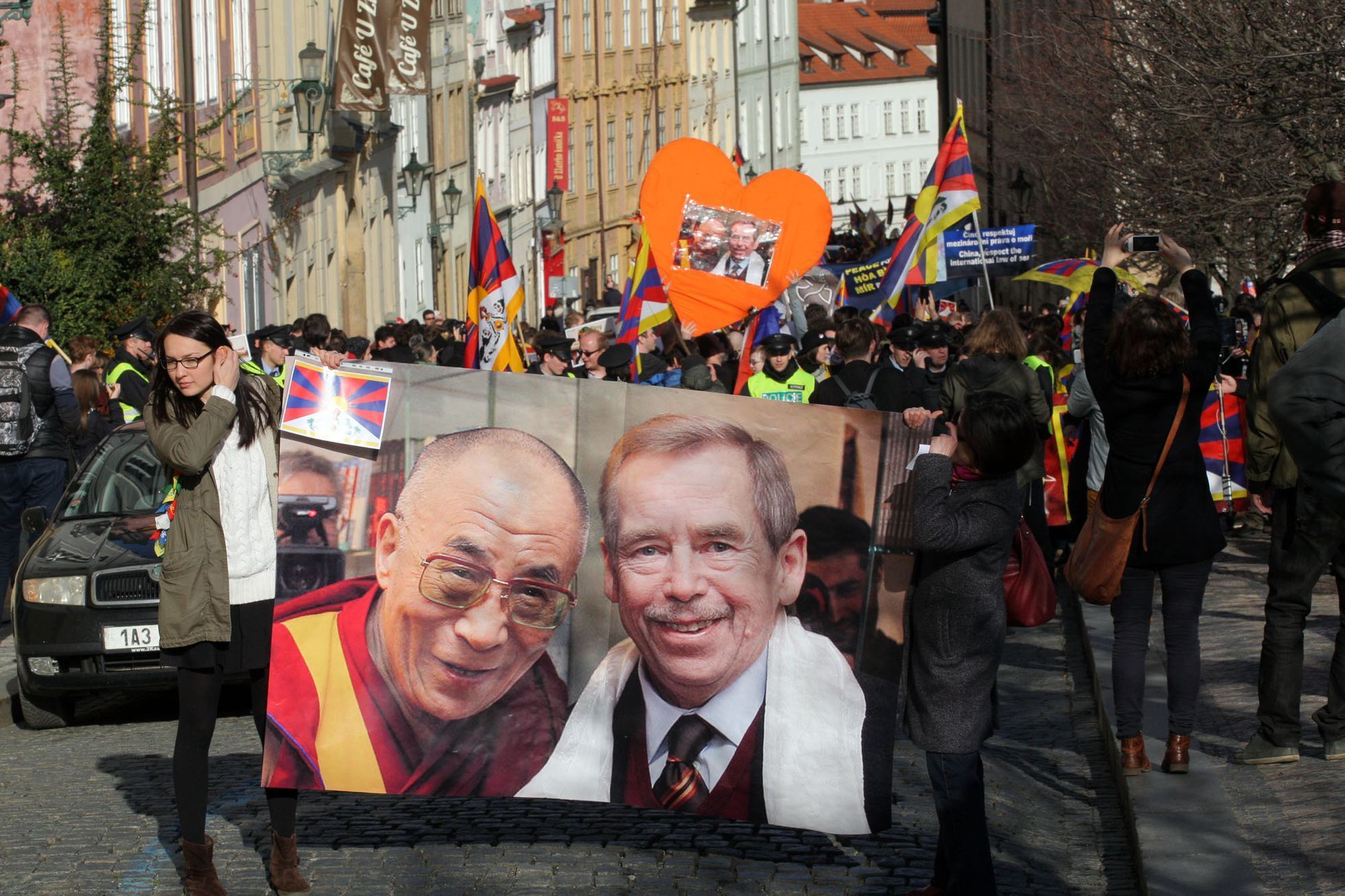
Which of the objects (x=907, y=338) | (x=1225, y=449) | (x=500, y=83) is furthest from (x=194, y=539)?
(x=500, y=83)

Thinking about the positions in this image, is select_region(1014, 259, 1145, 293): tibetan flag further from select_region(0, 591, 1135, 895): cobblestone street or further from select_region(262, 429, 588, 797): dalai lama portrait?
select_region(262, 429, 588, 797): dalai lama portrait

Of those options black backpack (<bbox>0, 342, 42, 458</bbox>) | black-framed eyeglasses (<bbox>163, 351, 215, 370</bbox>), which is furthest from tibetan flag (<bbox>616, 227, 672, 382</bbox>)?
black-framed eyeglasses (<bbox>163, 351, 215, 370</bbox>)

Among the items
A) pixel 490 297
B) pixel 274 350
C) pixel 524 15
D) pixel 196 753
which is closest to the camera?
pixel 196 753

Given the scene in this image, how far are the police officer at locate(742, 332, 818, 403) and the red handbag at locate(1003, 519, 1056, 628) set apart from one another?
680 cm

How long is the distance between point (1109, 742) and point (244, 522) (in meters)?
4.02

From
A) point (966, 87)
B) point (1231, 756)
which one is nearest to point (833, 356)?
point (1231, 756)

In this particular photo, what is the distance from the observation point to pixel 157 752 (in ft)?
30.1

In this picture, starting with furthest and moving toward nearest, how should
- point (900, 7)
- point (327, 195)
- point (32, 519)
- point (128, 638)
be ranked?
point (900, 7) → point (327, 195) → point (32, 519) → point (128, 638)

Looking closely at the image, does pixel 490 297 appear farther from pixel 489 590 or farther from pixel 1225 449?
pixel 489 590

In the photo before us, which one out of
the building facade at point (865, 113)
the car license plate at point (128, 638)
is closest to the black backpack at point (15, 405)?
the car license plate at point (128, 638)

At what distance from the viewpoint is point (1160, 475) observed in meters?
7.46

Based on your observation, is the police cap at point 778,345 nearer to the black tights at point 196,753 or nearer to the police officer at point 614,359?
the police officer at point 614,359

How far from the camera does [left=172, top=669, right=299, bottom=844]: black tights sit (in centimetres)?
626

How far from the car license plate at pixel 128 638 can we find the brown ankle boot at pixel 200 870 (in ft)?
11.9
